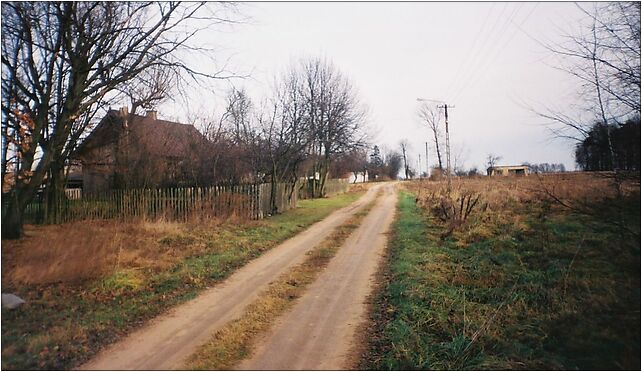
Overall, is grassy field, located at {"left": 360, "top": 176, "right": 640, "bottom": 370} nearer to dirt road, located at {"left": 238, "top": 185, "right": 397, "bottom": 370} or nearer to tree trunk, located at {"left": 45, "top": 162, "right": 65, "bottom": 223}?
dirt road, located at {"left": 238, "top": 185, "right": 397, "bottom": 370}

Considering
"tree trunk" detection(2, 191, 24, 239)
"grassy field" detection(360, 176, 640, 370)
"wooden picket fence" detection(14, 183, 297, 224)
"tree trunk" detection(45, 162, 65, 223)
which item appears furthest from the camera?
"wooden picket fence" detection(14, 183, 297, 224)

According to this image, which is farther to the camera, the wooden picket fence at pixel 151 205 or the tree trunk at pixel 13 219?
the wooden picket fence at pixel 151 205

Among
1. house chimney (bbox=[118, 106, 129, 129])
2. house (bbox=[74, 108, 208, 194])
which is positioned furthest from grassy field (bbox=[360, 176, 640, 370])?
house chimney (bbox=[118, 106, 129, 129])

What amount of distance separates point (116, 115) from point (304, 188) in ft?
80.8

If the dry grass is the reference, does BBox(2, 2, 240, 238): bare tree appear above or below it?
above

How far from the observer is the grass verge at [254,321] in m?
4.56

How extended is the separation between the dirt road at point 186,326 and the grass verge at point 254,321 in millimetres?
164

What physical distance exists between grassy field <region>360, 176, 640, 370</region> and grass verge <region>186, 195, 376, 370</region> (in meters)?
1.51

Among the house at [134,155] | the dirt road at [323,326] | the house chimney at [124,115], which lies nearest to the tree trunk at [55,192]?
the house at [134,155]

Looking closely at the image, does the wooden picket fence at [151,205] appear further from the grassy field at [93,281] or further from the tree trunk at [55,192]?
the grassy field at [93,281]

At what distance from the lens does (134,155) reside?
752 inches

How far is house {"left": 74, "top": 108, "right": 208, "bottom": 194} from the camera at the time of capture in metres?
18.1

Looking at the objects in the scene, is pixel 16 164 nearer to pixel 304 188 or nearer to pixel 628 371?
pixel 628 371

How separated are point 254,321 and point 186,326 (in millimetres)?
969
